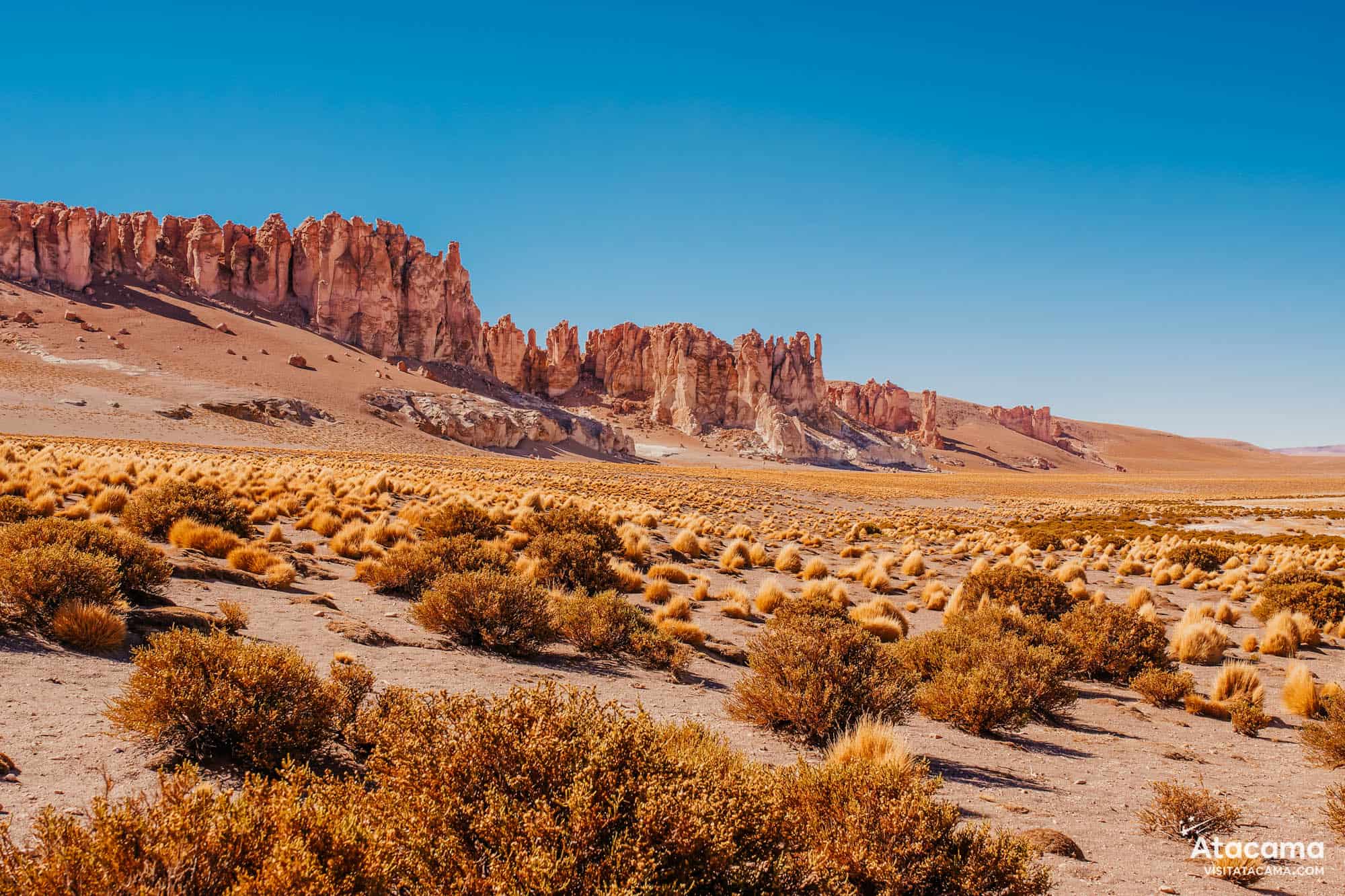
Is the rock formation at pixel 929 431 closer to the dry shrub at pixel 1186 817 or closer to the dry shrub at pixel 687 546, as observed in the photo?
the dry shrub at pixel 687 546

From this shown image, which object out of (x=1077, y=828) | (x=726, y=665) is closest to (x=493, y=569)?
(x=726, y=665)

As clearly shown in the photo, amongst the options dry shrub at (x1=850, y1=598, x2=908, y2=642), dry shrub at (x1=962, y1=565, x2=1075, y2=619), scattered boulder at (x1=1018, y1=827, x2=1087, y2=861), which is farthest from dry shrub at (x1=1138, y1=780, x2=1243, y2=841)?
dry shrub at (x1=962, y1=565, x2=1075, y2=619)

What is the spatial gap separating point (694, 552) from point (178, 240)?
12567cm

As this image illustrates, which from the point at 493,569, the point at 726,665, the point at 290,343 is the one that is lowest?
the point at 726,665

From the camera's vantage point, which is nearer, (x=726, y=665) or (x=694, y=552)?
(x=726, y=665)

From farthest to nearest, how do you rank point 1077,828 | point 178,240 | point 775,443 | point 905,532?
point 775,443
point 178,240
point 905,532
point 1077,828

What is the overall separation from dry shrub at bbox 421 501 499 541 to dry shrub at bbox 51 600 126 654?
321 inches

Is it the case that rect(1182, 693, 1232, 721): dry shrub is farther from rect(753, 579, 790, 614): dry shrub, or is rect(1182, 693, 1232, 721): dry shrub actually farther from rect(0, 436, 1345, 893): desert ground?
rect(753, 579, 790, 614): dry shrub

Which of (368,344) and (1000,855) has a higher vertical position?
(368,344)

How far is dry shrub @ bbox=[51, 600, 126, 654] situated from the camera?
248 inches

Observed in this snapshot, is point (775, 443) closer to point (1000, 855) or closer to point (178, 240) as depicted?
point (178, 240)

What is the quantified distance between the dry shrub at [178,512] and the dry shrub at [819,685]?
1076 centimetres

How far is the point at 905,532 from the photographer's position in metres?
29.1

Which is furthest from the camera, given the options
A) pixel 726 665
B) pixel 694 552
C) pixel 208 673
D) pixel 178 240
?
pixel 178 240
